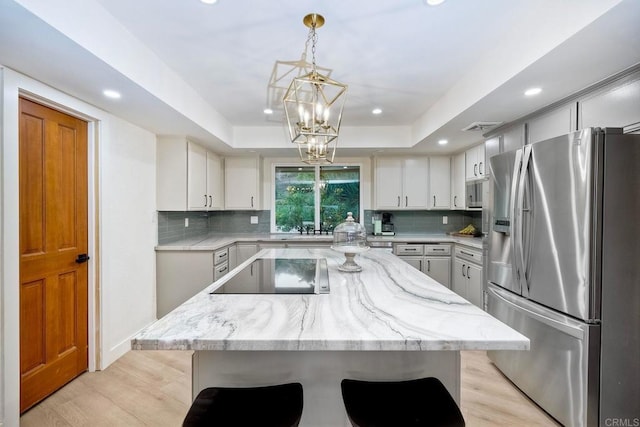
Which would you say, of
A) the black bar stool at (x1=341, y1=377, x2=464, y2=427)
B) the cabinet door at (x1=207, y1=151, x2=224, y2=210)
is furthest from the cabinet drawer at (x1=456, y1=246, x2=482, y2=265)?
the cabinet door at (x1=207, y1=151, x2=224, y2=210)

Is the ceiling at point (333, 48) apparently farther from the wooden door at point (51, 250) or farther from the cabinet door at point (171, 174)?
the cabinet door at point (171, 174)

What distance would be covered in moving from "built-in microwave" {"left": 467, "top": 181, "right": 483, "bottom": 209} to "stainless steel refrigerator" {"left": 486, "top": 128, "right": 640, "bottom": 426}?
1924mm

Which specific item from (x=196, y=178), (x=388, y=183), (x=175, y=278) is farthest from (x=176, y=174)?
(x=388, y=183)

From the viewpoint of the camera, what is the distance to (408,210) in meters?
4.82

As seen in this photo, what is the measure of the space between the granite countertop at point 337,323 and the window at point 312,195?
3.27m

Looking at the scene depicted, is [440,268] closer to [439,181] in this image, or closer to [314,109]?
[439,181]

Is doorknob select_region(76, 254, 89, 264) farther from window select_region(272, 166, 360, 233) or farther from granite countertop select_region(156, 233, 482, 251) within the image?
window select_region(272, 166, 360, 233)

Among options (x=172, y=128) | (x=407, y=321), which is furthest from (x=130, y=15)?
(x=407, y=321)

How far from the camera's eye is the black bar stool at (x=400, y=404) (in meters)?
1.00

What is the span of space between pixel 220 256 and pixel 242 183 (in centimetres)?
133

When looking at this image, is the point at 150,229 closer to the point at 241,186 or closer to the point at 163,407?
the point at 241,186

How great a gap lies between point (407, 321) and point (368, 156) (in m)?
3.87

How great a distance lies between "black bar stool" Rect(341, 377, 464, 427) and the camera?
39.4 inches

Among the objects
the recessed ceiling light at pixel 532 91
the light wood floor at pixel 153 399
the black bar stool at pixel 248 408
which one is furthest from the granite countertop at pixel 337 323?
the recessed ceiling light at pixel 532 91
